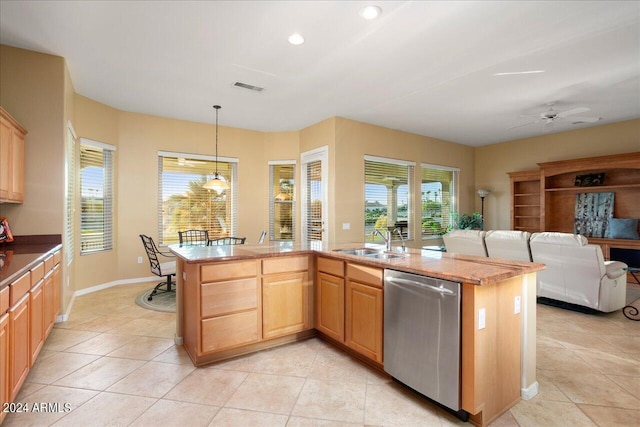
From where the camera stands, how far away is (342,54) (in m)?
3.37

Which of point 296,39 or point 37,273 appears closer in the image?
point 37,273

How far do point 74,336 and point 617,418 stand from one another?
4.51 metres

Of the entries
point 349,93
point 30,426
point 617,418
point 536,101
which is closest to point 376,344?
point 617,418

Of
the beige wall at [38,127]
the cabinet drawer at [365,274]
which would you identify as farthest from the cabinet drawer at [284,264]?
the beige wall at [38,127]

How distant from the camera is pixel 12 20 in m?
2.88

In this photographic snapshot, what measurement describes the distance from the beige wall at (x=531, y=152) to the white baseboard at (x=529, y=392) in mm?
5850

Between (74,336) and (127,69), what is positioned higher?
(127,69)

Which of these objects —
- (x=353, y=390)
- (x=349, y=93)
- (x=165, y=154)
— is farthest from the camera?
(x=165, y=154)

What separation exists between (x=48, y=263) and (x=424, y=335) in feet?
10.6

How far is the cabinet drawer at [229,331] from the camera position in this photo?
103 inches

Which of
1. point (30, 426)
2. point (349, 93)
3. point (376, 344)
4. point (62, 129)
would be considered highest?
point (349, 93)

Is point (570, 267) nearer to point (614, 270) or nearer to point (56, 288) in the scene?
point (614, 270)

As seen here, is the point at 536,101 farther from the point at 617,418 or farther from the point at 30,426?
the point at 30,426

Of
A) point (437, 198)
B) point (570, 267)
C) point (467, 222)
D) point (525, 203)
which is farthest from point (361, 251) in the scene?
point (525, 203)
